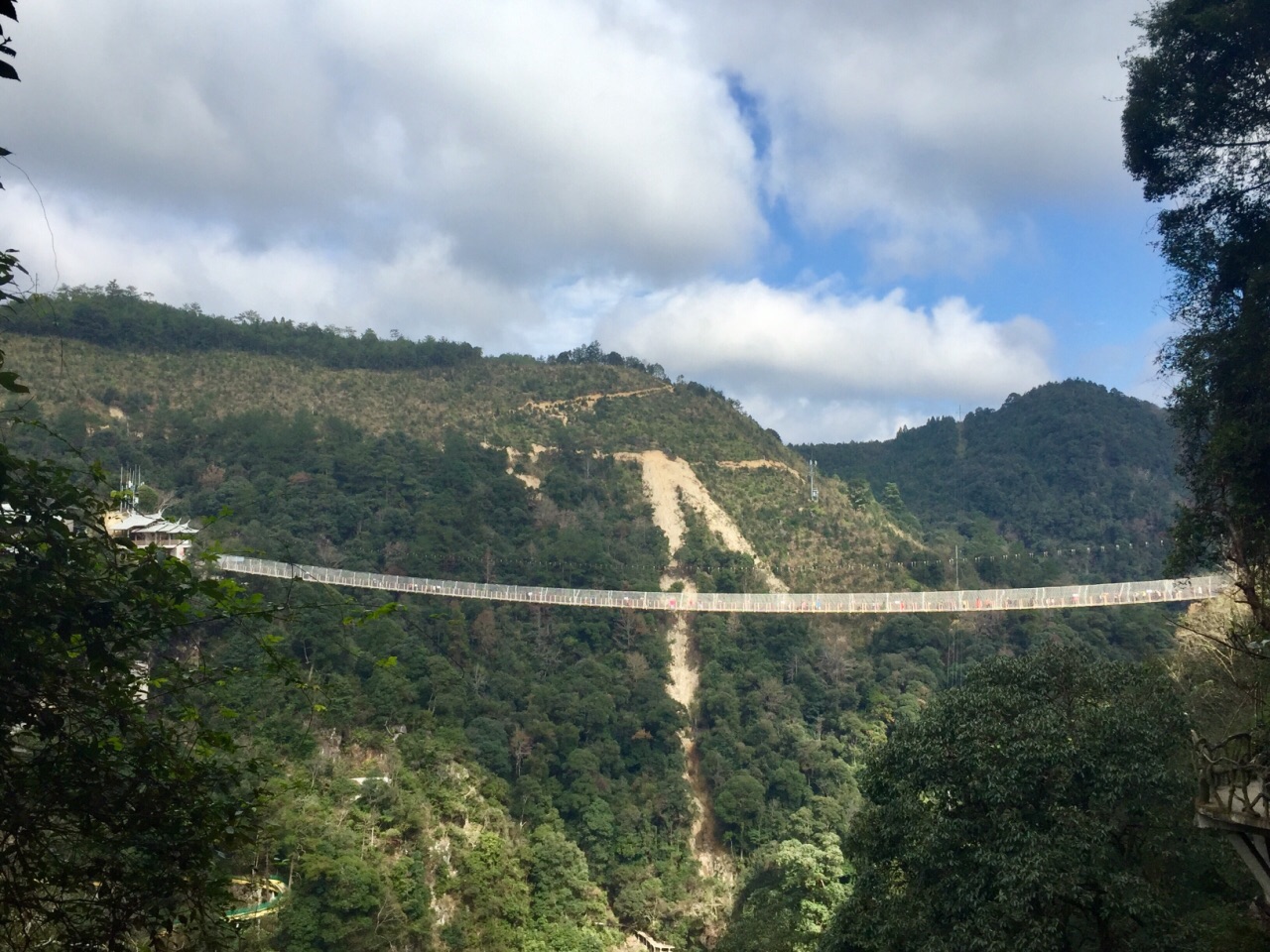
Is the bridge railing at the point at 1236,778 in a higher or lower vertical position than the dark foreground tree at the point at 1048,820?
higher

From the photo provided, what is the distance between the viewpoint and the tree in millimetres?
6383

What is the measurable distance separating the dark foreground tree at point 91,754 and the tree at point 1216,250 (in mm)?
6148

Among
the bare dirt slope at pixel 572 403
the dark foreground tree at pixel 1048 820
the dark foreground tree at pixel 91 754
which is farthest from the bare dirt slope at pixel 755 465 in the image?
the dark foreground tree at pixel 91 754

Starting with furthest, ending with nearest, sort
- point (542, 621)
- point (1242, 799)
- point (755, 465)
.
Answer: point (755, 465) → point (542, 621) → point (1242, 799)

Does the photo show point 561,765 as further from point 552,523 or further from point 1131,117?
point 1131,117

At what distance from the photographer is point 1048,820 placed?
23.3ft

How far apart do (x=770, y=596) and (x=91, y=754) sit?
2438cm

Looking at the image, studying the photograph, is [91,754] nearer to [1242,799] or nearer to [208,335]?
[1242,799]

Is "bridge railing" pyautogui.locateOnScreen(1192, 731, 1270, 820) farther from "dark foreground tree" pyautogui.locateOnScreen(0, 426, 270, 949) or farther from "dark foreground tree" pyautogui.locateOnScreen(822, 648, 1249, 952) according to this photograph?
"dark foreground tree" pyautogui.locateOnScreen(0, 426, 270, 949)

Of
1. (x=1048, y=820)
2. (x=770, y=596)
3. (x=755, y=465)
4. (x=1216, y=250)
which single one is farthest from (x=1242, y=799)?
(x=755, y=465)

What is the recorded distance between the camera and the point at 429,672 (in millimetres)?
23453

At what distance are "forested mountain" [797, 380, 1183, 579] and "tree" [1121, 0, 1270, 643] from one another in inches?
1090

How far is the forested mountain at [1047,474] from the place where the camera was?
4159 centimetres

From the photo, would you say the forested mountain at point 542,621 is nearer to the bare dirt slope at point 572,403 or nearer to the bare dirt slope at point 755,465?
the bare dirt slope at point 755,465
